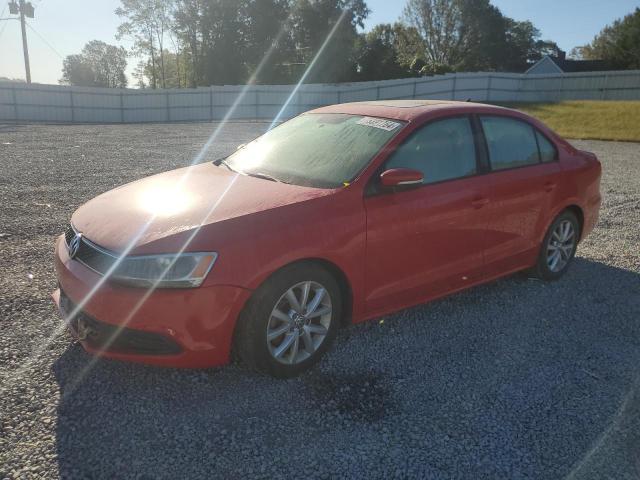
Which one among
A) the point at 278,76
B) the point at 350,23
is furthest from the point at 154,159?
the point at 350,23

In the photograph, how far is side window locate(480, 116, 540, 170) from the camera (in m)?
4.44

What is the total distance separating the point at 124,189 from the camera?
4.02 meters

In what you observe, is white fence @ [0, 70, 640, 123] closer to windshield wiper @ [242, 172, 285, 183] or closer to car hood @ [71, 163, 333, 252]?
windshield wiper @ [242, 172, 285, 183]

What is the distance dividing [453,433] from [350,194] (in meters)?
1.52

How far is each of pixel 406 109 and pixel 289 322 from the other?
1.96 m

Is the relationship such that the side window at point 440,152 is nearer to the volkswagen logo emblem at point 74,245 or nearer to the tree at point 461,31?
the volkswagen logo emblem at point 74,245

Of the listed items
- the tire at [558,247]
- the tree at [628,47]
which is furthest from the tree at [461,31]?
the tire at [558,247]

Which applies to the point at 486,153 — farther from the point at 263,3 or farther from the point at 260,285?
the point at 263,3

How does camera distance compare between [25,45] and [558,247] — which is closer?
[558,247]

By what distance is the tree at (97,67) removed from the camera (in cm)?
8019

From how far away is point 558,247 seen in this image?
5.13 meters

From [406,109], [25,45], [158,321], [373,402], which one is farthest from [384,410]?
[25,45]

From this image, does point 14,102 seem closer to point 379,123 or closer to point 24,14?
point 24,14

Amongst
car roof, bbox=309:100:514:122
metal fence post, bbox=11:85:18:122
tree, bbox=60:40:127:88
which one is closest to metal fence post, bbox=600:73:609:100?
car roof, bbox=309:100:514:122
